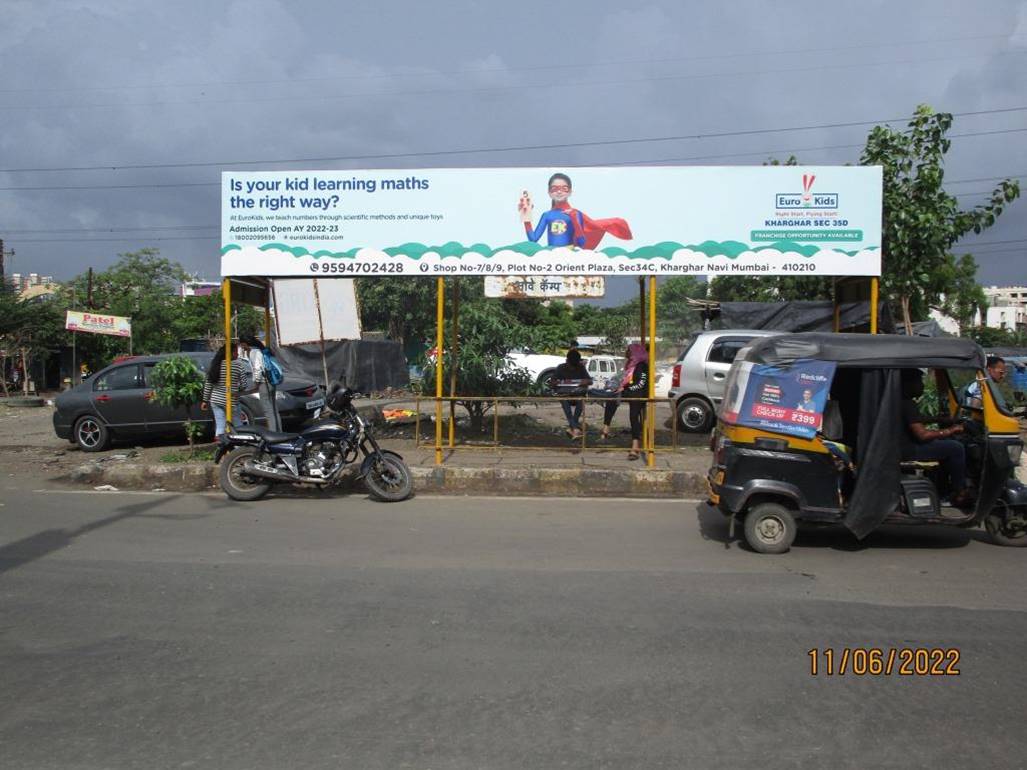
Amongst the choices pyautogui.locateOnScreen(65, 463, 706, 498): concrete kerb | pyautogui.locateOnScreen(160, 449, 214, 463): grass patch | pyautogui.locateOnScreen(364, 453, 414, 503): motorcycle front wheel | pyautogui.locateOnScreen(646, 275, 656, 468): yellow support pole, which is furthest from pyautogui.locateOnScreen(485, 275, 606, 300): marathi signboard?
pyautogui.locateOnScreen(160, 449, 214, 463): grass patch

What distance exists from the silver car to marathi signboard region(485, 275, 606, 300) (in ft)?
10.7

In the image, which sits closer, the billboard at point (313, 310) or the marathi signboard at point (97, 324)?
the billboard at point (313, 310)

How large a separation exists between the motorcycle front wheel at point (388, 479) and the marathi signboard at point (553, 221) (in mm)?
2544

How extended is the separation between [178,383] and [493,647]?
27.7 feet

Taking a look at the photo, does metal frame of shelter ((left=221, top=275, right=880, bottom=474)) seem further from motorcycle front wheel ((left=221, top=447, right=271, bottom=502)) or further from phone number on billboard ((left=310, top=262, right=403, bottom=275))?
motorcycle front wheel ((left=221, top=447, right=271, bottom=502))

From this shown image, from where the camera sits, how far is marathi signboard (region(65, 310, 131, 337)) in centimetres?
2794

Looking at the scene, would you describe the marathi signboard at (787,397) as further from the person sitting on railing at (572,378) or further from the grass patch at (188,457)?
the grass patch at (188,457)

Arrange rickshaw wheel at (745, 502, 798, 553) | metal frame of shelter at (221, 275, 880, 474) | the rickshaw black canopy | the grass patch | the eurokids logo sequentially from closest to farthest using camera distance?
1. the rickshaw black canopy
2. rickshaw wheel at (745, 502, 798, 553)
3. the eurokids logo
4. metal frame of shelter at (221, 275, 880, 474)
5. the grass patch

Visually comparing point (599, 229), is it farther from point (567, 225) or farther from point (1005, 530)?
point (1005, 530)

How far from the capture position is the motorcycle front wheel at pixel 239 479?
9.72 m

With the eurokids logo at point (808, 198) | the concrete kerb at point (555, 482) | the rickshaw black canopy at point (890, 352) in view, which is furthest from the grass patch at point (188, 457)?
the eurokids logo at point (808, 198)

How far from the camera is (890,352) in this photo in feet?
22.4

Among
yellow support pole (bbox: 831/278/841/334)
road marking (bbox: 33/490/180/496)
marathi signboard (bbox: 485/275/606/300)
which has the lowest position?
road marking (bbox: 33/490/180/496)
